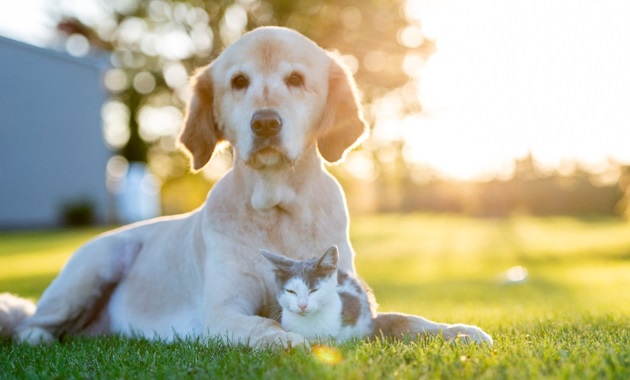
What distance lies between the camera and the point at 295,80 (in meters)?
4.70

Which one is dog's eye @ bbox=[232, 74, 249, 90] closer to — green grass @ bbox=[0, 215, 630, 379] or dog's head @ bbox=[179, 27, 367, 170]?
dog's head @ bbox=[179, 27, 367, 170]

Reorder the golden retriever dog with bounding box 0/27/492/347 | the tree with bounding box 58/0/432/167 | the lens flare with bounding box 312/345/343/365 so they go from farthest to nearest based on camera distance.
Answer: the tree with bounding box 58/0/432/167 < the golden retriever dog with bounding box 0/27/492/347 < the lens flare with bounding box 312/345/343/365

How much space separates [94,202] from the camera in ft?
99.0

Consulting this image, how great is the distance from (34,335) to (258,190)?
83.7 inches

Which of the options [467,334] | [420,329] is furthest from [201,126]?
[467,334]

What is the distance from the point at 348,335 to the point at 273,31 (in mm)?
1995

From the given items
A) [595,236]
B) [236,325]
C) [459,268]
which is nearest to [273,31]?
[236,325]

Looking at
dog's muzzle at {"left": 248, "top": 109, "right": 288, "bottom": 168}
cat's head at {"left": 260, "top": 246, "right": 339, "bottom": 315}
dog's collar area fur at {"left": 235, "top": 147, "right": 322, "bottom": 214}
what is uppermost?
dog's muzzle at {"left": 248, "top": 109, "right": 288, "bottom": 168}

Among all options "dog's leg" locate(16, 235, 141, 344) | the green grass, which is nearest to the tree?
the green grass

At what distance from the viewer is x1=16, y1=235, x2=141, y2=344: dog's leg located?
5621 mm

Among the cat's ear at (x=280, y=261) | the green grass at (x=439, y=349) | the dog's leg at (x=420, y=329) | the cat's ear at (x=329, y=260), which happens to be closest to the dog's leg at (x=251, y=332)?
the green grass at (x=439, y=349)

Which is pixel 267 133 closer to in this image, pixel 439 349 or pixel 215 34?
pixel 439 349

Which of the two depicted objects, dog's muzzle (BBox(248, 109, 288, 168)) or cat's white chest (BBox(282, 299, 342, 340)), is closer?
cat's white chest (BBox(282, 299, 342, 340))

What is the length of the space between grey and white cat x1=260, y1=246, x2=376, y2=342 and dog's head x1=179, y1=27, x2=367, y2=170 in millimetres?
710
